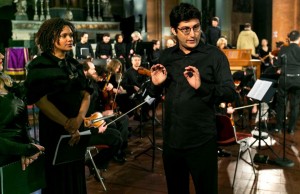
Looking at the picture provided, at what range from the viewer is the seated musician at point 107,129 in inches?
182

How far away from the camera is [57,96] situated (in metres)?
2.73

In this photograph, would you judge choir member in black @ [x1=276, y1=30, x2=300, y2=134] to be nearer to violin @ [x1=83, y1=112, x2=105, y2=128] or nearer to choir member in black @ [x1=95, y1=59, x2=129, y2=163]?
choir member in black @ [x1=95, y1=59, x2=129, y2=163]

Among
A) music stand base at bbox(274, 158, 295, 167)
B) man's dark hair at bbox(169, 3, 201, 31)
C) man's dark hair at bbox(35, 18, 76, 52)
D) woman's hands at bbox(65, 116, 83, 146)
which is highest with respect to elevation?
man's dark hair at bbox(169, 3, 201, 31)

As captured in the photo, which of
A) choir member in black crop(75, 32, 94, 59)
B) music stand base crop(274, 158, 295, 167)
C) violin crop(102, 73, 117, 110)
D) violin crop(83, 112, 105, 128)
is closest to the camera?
A: violin crop(83, 112, 105, 128)

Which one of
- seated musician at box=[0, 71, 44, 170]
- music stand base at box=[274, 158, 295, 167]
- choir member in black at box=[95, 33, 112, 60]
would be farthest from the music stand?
seated musician at box=[0, 71, 44, 170]

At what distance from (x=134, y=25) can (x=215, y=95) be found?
46.0ft

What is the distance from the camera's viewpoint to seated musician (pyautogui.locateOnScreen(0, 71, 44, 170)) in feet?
8.32

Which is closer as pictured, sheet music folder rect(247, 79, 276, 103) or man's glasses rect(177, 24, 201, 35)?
man's glasses rect(177, 24, 201, 35)

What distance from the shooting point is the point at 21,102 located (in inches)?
105

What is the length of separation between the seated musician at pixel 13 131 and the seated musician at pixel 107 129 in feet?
4.24

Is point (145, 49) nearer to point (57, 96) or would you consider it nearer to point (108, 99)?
point (108, 99)

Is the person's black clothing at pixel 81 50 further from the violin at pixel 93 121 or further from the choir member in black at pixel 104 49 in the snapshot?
the violin at pixel 93 121

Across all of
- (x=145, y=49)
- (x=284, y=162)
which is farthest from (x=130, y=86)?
(x=145, y=49)

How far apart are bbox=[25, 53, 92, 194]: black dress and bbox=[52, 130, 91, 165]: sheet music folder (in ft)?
0.18
